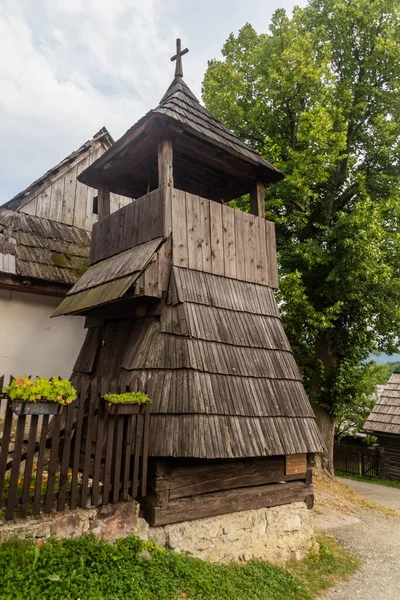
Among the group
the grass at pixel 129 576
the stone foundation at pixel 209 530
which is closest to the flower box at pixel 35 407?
the stone foundation at pixel 209 530

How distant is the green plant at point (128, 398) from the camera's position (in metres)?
4.96

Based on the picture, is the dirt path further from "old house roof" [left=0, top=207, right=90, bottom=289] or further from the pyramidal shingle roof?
"old house roof" [left=0, top=207, right=90, bottom=289]

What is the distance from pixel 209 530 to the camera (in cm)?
564

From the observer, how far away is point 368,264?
33.8ft

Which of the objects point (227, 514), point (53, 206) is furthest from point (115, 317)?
point (53, 206)

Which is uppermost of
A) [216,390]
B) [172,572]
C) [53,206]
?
[53,206]

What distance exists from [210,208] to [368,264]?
504cm

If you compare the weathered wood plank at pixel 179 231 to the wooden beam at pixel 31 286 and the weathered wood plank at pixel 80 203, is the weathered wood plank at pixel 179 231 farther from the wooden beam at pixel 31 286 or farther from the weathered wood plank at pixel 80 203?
the weathered wood plank at pixel 80 203

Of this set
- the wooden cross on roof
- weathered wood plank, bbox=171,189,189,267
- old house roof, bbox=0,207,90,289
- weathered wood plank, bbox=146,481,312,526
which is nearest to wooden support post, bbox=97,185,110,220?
old house roof, bbox=0,207,90,289

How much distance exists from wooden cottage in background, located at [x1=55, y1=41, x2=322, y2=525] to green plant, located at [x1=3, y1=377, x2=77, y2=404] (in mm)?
1029

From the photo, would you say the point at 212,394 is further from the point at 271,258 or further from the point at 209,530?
the point at 271,258

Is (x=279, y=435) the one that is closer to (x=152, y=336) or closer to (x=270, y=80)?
(x=152, y=336)

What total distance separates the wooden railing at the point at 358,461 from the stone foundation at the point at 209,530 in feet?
44.9

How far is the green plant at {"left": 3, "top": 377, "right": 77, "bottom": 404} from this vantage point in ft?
13.8
